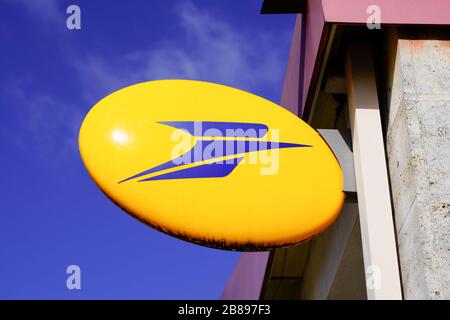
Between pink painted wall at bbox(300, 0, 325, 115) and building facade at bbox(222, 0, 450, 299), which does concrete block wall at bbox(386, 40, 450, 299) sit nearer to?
building facade at bbox(222, 0, 450, 299)

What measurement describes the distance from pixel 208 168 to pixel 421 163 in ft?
3.82

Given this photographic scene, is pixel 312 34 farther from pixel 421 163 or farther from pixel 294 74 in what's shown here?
pixel 421 163

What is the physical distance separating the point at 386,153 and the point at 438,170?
57cm

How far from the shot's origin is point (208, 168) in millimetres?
3938

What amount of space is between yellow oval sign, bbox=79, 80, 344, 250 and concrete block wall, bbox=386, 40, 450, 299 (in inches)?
16.2

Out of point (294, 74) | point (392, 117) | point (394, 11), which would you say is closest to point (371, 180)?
point (392, 117)

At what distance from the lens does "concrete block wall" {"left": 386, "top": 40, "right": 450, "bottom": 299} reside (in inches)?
147

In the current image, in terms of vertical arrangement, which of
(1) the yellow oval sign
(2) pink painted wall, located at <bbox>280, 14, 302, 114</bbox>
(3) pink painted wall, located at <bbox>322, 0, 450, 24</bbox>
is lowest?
(1) the yellow oval sign

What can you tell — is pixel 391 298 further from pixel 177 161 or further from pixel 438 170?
pixel 177 161

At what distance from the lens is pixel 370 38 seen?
189 inches

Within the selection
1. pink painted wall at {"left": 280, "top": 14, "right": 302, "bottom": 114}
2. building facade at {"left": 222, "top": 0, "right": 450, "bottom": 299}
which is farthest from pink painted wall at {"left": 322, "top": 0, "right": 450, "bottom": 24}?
pink painted wall at {"left": 280, "top": 14, "right": 302, "bottom": 114}
